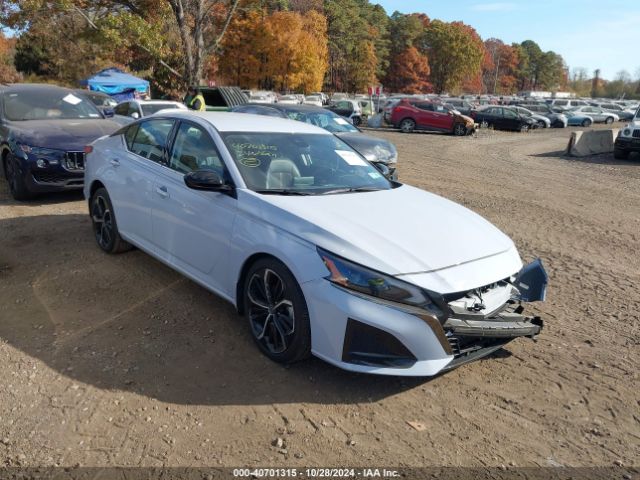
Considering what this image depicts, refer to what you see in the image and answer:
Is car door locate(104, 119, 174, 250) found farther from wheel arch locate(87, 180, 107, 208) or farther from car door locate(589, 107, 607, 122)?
car door locate(589, 107, 607, 122)

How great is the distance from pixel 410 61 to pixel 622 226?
283ft

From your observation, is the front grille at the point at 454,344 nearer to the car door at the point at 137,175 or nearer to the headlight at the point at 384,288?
the headlight at the point at 384,288

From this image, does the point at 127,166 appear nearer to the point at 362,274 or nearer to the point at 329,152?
the point at 329,152

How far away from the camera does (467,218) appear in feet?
13.4

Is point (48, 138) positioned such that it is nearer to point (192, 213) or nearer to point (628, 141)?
point (192, 213)

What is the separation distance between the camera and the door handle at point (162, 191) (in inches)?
176

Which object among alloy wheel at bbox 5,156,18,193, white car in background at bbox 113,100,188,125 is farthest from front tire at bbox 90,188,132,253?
white car in background at bbox 113,100,188,125

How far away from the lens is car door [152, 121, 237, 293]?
392 centimetres

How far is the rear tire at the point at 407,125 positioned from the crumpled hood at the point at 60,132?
70.9 feet

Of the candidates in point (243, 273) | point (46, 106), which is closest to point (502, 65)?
point (46, 106)

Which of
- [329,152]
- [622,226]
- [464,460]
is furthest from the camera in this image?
[622,226]

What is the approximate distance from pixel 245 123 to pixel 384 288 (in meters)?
2.28

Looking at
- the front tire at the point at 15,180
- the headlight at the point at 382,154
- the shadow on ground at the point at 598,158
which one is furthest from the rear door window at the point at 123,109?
the shadow on ground at the point at 598,158

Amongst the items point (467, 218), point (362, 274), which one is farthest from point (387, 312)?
point (467, 218)
